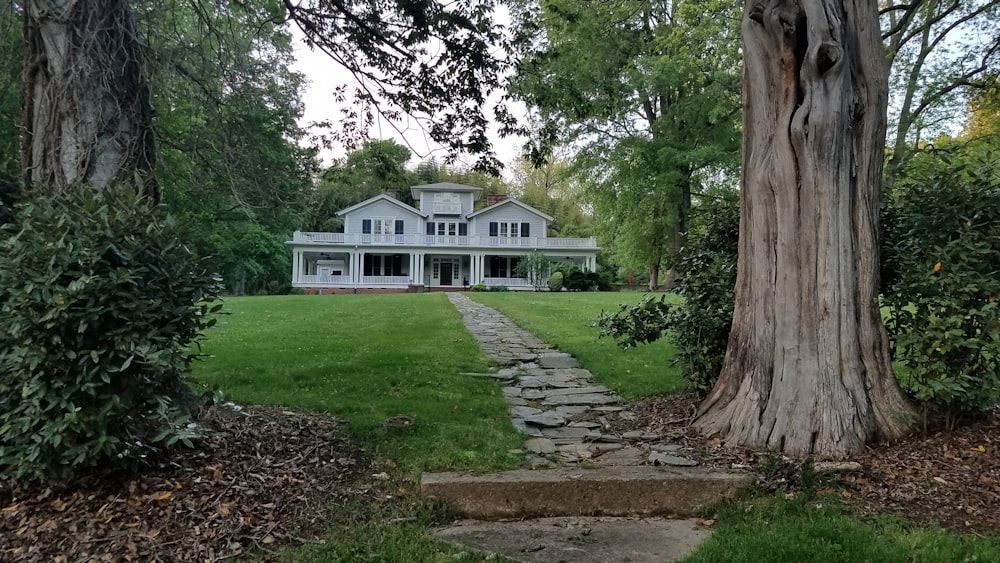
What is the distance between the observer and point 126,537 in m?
2.75

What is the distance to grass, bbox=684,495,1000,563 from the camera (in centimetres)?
271

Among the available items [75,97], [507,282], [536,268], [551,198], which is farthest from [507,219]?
[75,97]

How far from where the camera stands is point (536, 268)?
35.1 m

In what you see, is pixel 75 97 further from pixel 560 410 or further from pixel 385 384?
pixel 560 410

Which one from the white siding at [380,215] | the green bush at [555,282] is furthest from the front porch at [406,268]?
the green bush at [555,282]

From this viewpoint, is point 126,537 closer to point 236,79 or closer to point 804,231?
point 804,231

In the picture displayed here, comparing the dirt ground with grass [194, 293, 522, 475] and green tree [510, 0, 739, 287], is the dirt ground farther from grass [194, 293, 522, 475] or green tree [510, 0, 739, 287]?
green tree [510, 0, 739, 287]

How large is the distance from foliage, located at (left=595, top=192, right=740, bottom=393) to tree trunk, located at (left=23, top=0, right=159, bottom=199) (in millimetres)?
4356

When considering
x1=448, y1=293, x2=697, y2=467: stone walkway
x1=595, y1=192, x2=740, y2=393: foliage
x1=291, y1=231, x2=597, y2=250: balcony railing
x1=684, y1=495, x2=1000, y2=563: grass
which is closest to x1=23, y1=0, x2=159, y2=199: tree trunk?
x1=448, y1=293, x2=697, y2=467: stone walkway

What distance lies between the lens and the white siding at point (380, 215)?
129ft

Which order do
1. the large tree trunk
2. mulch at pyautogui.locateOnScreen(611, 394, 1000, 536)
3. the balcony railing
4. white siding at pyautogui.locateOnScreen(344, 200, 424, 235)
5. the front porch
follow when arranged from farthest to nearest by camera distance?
1. white siding at pyautogui.locateOnScreen(344, 200, 424, 235)
2. the balcony railing
3. the front porch
4. the large tree trunk
5. mulch at pyautogui.locateOnScreen(611, 394, 1000, 536)

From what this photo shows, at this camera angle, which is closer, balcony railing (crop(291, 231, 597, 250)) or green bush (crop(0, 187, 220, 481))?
green bush (crop(0, 187, 220, 481))

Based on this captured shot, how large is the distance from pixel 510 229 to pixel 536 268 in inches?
244

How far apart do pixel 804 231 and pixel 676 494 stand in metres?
2.11
